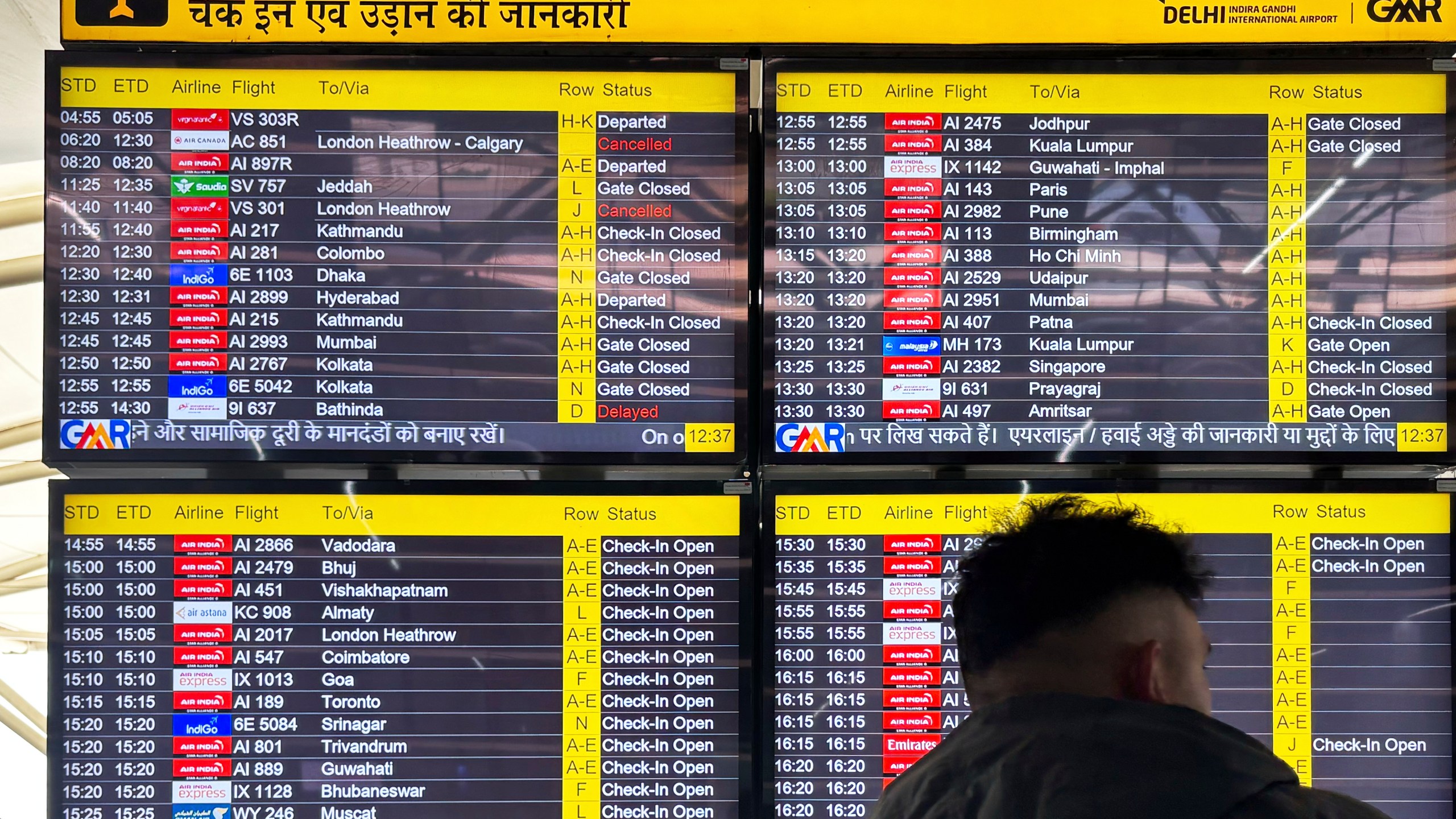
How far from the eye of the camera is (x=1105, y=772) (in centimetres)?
148

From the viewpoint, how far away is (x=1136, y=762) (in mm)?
1484

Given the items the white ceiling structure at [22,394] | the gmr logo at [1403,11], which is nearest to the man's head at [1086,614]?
the gmr logo at [1403,11]

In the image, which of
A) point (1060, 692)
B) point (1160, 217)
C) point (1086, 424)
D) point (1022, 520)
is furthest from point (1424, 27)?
point (1060, 692)

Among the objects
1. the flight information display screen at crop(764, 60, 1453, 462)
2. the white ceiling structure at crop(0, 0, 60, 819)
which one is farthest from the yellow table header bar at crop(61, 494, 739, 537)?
the white ceiling structure at crop(0, 0, 60, 819)

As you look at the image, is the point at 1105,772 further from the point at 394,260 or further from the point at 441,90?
the point at 441,90

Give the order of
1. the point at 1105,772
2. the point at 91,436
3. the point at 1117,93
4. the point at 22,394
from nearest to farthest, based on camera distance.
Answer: the point at 1105,772 → the point at 91,436 → the point at 1117,93 → the point at 22,394

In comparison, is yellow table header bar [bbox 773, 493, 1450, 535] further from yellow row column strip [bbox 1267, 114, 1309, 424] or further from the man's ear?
the man's ear

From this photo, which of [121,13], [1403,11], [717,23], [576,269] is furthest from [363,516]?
[1403,11]

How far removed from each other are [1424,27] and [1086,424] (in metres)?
1.28

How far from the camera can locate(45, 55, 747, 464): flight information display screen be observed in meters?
2.76

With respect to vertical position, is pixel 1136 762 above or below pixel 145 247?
below

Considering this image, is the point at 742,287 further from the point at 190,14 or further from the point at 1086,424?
the point at 190,14

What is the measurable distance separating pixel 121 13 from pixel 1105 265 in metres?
2.41

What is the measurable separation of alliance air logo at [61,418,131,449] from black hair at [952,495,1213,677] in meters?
1.97
